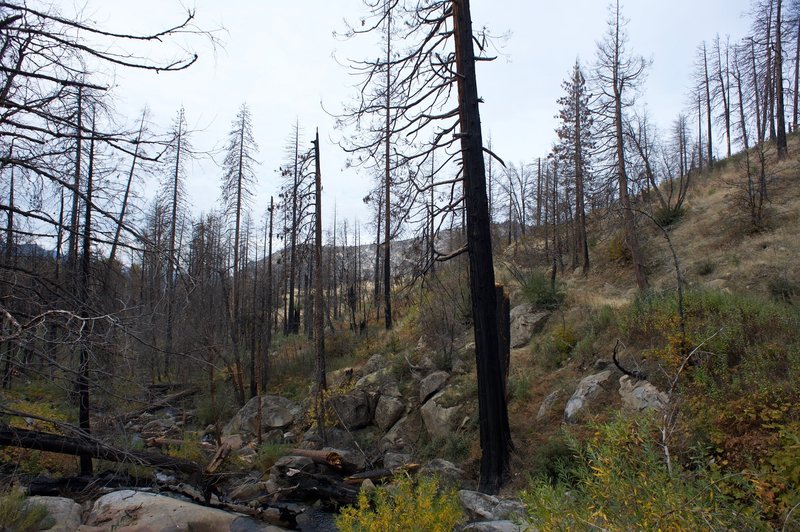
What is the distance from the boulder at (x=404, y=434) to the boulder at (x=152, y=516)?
5.70 meters

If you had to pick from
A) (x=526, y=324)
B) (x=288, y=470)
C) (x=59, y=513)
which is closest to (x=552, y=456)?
(x=288, y=470)

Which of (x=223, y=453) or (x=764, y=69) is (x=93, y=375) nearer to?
(x=223, y=453)

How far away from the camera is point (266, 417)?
17891mm

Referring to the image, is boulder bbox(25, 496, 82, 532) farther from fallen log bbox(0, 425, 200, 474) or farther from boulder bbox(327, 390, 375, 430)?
boulder bbox(327, 390, 375, 430)

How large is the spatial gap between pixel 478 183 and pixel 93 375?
633 centimetres

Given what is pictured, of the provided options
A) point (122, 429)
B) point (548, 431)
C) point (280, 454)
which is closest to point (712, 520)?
point (122, 429)

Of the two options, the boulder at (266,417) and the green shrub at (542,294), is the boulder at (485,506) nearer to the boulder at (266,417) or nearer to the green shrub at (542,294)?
the green shrub at (542,294)

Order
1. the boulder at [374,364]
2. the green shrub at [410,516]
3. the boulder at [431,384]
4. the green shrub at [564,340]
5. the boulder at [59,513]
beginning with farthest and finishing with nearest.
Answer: the boulder at [374,364]
the boulder at [431,384]
the green shrub at [564,340]
the boulder at [59,513]
the green shrub at [410,516]

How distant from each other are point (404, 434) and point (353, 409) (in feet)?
8.66

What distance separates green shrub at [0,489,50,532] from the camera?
557cm

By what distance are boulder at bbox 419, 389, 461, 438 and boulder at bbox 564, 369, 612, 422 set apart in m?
3.39

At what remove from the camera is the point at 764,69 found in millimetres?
28406

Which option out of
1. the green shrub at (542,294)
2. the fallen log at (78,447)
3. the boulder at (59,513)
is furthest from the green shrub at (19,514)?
the green shrub at (542,294)

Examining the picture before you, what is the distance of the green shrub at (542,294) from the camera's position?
15562 millimetres
